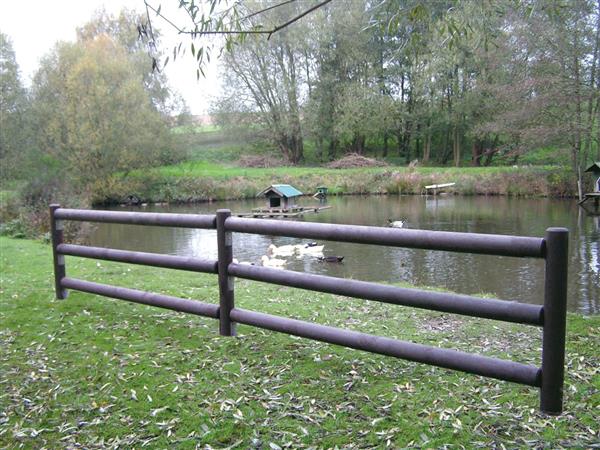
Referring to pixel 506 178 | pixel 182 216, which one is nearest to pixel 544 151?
pixel 506 178

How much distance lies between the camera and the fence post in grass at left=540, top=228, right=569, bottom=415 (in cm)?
327

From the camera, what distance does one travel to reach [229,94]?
47250 mm

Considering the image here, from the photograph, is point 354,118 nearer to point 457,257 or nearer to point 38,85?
point 38,85

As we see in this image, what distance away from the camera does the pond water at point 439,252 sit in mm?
13577

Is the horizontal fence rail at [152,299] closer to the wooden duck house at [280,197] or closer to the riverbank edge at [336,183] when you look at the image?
the wooden duck house at [280,197]

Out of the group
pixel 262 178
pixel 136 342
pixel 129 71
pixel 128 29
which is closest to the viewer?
pixel 136 342

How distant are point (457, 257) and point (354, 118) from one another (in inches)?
1231

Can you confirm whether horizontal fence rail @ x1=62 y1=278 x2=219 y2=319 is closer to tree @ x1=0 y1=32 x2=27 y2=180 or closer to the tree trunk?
tree @ x1=0 y1=32 x2=27 y2=180

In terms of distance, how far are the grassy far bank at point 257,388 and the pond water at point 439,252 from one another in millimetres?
7047

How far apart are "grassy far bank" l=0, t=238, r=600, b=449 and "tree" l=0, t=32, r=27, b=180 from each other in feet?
101

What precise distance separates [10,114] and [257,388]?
37.1 m

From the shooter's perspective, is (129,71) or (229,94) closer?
(129,71)

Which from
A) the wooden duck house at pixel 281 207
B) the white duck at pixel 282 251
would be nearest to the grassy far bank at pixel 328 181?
the wooden duck house at pixel 281 207

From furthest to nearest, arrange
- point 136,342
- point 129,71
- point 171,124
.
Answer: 1. point 171,124
2. point 129,71
3. point 136,342
